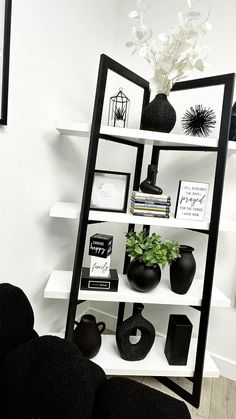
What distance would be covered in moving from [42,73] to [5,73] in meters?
0.27

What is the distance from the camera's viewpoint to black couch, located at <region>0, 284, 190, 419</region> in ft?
1.98

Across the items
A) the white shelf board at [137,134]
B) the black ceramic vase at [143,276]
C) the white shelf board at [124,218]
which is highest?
the white shelf board at [137,134]

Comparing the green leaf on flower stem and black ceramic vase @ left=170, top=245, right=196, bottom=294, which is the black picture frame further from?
black ceramic vase @ left=170, top=245, right=196, bottom=294

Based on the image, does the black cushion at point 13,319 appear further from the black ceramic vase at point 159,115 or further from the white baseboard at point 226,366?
the white baseboard at point 226,366

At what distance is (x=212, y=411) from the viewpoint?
4.39 feet

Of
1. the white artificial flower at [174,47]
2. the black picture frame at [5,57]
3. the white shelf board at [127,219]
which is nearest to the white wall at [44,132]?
the black picture frame at [5,57]

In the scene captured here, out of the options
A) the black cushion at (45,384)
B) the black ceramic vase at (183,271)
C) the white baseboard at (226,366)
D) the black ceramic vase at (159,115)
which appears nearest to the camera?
the black cushion at (45,384)

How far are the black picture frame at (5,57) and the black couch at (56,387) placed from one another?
690 millimetres

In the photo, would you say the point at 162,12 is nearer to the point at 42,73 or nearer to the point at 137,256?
the point at 42,73

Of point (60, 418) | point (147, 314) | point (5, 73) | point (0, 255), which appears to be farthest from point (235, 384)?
point (5, 73)

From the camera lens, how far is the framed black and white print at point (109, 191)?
1277 mm

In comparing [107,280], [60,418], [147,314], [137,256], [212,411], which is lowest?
[212,411]

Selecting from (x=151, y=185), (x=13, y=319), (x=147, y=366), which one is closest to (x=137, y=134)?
(x=151, y=185)

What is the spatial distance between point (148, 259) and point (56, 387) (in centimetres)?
75
